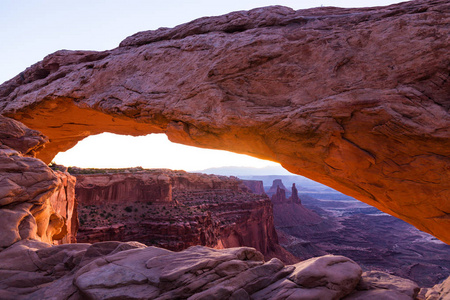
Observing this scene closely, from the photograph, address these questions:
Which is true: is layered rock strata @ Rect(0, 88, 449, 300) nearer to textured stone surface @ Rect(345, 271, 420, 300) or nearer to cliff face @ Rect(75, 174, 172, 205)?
textured stone surface @ Rect(345, 271, 420, 300)

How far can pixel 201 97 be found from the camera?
318 inches

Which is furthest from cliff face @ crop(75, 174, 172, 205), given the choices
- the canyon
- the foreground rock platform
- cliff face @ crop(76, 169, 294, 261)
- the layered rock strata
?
the foreground rock platform

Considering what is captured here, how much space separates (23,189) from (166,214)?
26644 millimetres

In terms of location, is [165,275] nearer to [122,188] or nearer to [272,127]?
[272,127]

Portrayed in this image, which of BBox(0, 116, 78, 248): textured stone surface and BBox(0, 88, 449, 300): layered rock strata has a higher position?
BBox(0, 116, 78, 248): textured stone surface

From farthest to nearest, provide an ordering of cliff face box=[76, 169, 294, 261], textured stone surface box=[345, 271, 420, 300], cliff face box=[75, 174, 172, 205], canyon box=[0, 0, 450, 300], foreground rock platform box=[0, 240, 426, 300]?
cliff face box=[75, 174, 172, 205] < cliff face box=[76, 169, 294, 261] < canyon box=[0, 0, 450, 300] < foreground rock platform box=[0, 240, 426, 300] < textured stone surface box=[345, 271, 420, 300]

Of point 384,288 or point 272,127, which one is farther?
point 272,127

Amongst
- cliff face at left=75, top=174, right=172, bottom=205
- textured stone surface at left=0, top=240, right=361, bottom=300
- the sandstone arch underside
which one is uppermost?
the sandstone arch underside

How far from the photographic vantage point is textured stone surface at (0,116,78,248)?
22.8ft

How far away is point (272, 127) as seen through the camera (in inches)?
287

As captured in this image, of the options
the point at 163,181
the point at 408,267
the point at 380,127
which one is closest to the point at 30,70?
the point at 380,127

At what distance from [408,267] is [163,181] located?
45713 millimetres

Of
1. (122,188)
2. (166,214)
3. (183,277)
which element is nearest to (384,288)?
(183,277)

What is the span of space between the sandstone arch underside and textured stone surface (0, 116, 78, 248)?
213 centimetres
